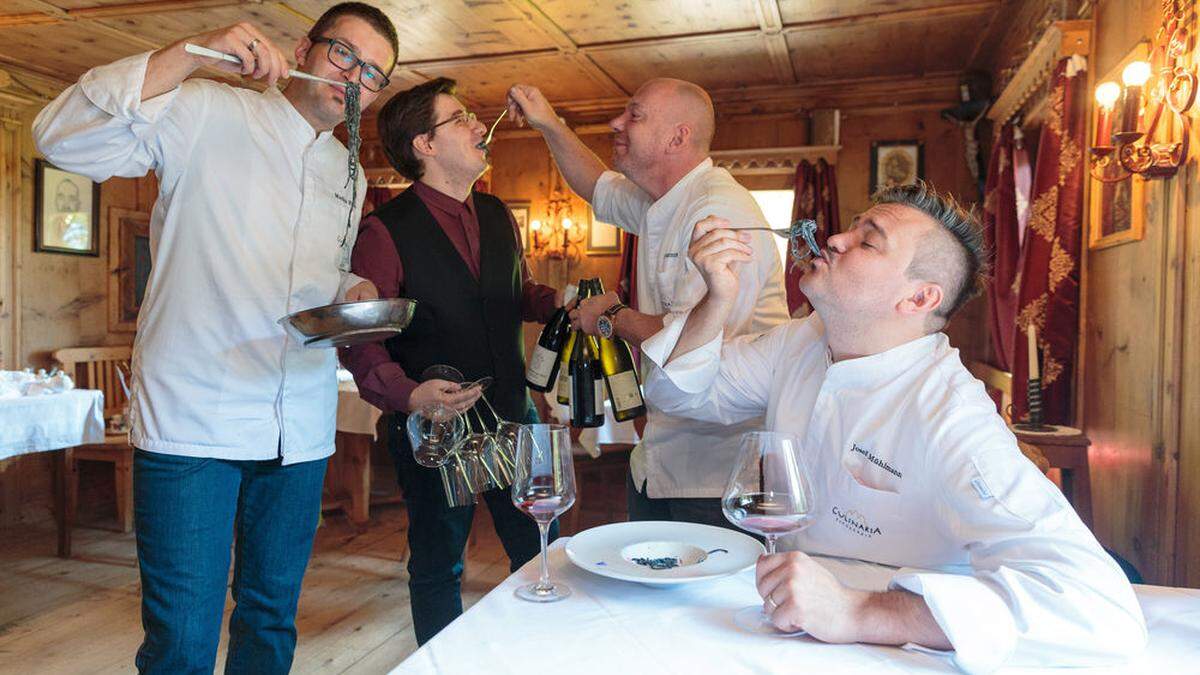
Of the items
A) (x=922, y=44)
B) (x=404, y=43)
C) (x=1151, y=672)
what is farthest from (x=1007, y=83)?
(x=1151, y=672)

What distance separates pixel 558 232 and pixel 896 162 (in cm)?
252

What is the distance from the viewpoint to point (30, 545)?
14.4 ft

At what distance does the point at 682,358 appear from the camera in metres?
1.56

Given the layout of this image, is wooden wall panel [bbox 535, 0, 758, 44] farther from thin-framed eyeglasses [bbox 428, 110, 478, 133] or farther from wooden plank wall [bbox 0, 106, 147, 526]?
wooden plank wall [bbox 0, 106, 147, 526]

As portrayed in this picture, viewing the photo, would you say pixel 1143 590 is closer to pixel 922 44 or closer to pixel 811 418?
pixel 811 418

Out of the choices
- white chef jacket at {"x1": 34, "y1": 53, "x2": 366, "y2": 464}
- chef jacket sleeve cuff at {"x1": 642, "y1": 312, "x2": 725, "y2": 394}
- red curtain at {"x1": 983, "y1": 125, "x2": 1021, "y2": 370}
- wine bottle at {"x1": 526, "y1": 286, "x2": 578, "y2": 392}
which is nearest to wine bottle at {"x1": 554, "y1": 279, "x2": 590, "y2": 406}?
wine bottle at {"x1": 526, "y1": 286, "x2": 578, "y2": 392}

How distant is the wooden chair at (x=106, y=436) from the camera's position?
4.40 m

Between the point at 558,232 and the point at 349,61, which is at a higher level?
the point at 558,232

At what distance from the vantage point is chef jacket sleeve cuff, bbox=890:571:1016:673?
2.81 ft

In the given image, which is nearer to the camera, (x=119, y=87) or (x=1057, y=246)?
(x=119, y=87)

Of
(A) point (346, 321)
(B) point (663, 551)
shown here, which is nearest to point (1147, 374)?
(B) point (663, 551)

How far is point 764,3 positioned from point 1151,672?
368 centimetres

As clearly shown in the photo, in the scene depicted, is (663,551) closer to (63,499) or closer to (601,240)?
(63,499)

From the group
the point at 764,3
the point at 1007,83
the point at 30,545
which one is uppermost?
the point at 764,3
